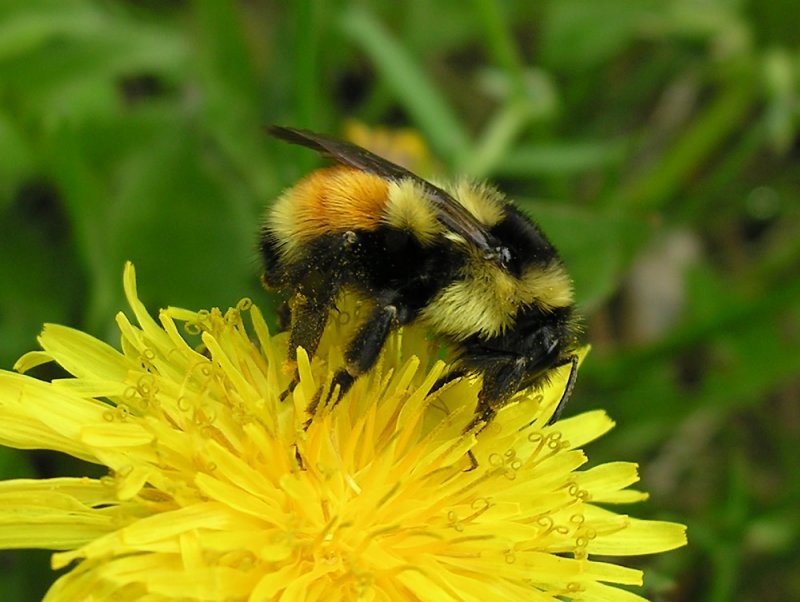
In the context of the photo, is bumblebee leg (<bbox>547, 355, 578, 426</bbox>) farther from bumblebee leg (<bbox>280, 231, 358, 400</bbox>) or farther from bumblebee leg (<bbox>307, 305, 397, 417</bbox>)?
bumblebee leg (<bbox>280, 231, 358, 400</bbox>)

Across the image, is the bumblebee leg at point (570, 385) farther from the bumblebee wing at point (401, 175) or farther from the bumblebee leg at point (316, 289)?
the bumblebee leg at point (316, 289)

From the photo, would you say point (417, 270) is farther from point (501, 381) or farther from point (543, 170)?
point (543, 170)

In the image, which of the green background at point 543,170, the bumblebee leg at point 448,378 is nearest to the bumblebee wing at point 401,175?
the bumblebee leg at point 448,378

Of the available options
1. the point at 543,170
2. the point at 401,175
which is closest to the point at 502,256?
the point at 401,175

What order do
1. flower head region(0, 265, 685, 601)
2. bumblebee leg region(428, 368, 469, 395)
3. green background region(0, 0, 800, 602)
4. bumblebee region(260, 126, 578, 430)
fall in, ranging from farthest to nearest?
green background region(0, 0, 800, 602), bumblebee leg region(428, 368, 469, 395), bumblebee region(260, 126, 578, 430), flower head region(0, 265, 685, 601)

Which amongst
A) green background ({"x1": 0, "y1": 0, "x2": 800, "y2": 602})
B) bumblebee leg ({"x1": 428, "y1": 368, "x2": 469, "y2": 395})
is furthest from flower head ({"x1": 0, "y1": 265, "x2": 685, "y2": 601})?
green background ({"x1": 0, "y1": 0, "x2": 800, "y2": 602})

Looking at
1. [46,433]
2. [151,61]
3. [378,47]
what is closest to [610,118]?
[378,47]
